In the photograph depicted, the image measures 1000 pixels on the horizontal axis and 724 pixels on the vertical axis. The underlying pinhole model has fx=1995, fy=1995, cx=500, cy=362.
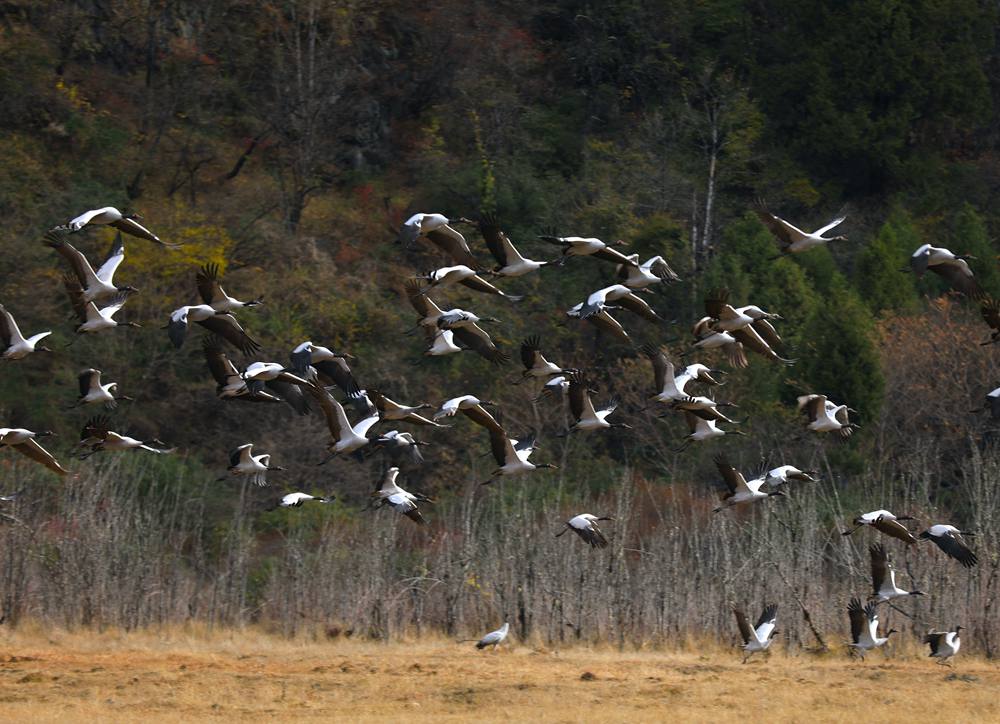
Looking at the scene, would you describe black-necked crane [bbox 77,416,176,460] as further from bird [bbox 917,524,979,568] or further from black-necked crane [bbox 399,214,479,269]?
bird [bbox 917,524,979,568]

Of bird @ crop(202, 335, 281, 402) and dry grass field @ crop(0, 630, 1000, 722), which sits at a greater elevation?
bird @ crop(202, 335, 281, 402)

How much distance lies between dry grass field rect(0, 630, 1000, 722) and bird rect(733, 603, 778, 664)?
26cm

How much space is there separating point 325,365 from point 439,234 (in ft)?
10.7

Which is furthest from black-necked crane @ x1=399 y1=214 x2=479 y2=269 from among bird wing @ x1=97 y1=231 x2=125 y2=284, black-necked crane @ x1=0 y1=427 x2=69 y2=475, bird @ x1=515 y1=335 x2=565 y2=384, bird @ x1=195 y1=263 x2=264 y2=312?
black-necked crane @ x1=0 y1=427 x2=69 y2=475

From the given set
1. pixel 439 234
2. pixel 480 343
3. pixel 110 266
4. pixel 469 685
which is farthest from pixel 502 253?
pixel 469 685

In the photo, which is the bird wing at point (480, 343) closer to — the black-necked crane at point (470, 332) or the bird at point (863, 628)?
the black-necked crane at point (470, 332)

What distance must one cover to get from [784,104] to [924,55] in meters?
3.97

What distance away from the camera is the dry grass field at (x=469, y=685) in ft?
71.1

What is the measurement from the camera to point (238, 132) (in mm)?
54125

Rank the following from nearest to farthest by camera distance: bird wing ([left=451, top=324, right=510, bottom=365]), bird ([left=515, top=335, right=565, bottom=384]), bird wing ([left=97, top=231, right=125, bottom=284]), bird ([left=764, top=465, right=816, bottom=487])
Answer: bird wing ([left=97, top=231, right=125, bottom=284])
bird ([left=515, top=335, right=565, bottom=384])
bird wing ([left=451, top=324, right=510, bottom=365])
bird ([left=764, top=465, right=816, bottom=487])

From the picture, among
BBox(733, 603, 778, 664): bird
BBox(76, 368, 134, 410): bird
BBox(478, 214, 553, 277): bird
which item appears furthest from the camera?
BBox(733, 603, 778, 664): bird

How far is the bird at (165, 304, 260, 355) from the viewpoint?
19922mm

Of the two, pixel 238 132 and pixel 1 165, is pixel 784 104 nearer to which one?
pixel 238 132

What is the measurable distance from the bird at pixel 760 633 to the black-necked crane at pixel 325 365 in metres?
5.52
